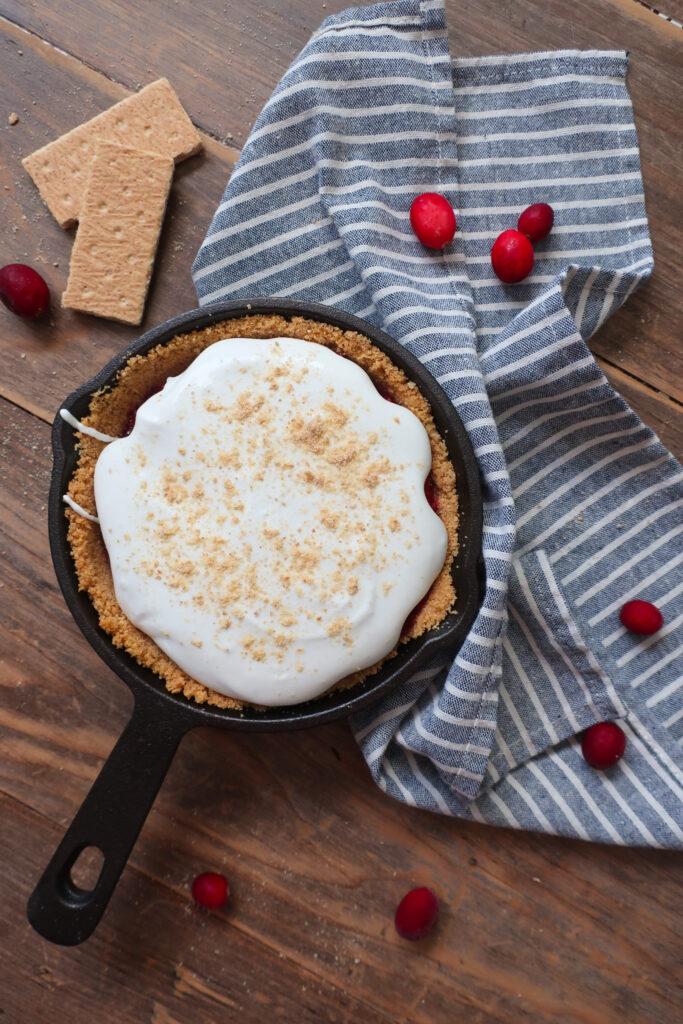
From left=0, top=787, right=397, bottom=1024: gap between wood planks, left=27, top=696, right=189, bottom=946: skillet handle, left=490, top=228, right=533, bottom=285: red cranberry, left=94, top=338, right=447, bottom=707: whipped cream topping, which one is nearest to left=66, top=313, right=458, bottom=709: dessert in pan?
left=94, top=338, right=447, bottom=707: whipped cream topping

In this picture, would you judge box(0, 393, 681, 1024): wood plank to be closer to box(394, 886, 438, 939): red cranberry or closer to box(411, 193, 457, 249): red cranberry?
box(394, 886, 438, 939): red cranberry

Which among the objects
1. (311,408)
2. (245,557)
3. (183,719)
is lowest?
(183,719)

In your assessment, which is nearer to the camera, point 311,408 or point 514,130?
point 311,408

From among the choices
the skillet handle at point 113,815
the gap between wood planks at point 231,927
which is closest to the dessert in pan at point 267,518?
the skillet handle at point 113,815

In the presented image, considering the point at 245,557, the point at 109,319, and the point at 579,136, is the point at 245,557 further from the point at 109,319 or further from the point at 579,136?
the point at 579,136

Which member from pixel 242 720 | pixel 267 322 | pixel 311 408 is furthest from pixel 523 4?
pixel 242 720

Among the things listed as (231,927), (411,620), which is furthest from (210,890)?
(411,620)

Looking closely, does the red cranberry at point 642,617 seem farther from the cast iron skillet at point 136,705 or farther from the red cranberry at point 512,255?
the red cranberry at point 512,255

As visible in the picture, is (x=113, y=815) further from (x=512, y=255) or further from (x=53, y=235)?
(x=512, y=255)
